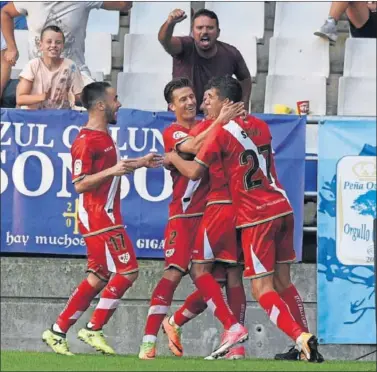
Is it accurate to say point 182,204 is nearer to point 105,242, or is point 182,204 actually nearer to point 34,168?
point 105,242

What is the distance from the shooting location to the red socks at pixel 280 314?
902cm

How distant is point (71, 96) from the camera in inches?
455

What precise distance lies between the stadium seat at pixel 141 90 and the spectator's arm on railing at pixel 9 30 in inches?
43.9

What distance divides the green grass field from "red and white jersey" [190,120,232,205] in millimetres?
1165

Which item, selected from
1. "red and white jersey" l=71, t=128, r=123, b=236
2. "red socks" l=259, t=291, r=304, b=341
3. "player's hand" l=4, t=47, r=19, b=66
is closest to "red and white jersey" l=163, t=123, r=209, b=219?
"red and white jersey" l=71, t=128, r=123, b=236

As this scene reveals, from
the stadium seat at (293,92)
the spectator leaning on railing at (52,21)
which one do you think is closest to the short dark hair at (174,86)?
the spectator leaning on railing at (52,21)

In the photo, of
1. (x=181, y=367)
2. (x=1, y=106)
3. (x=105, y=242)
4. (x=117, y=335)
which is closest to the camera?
(x=181, y=367)

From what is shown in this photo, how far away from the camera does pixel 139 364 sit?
28.9ft

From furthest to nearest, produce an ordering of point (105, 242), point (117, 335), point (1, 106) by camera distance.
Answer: point (1, 106) < point (117, 335) < point (105, 242)

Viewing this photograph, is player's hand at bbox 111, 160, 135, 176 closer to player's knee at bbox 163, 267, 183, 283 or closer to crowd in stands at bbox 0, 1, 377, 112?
player's knee at bbox 163, 267, 183, 283

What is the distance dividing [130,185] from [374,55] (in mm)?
2893

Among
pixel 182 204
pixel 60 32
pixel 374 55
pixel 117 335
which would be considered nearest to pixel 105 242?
pixel 182 204

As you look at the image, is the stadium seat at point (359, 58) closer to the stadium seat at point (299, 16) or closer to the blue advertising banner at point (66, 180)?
the stadium seat at point (299, 16)

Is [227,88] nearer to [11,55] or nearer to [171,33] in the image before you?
[171,33]
